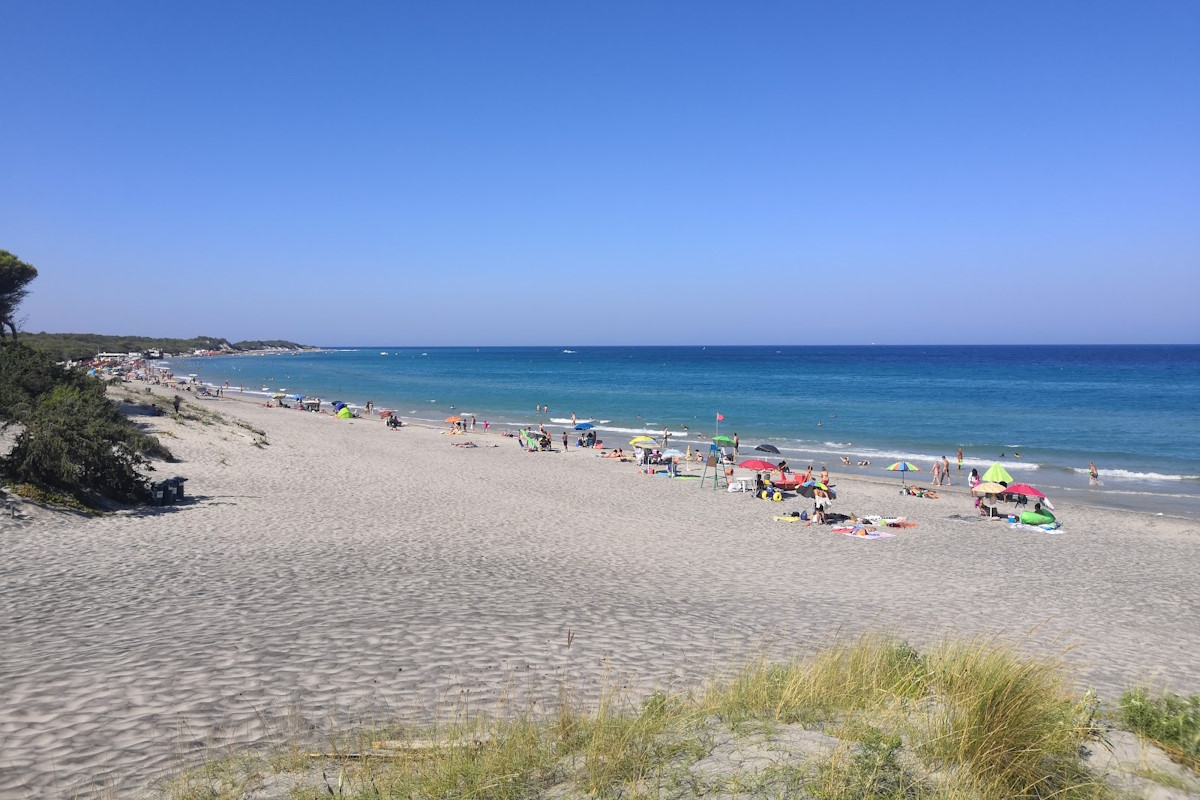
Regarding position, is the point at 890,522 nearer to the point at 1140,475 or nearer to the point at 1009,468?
the point at 1009,468

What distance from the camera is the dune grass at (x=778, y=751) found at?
3686mm

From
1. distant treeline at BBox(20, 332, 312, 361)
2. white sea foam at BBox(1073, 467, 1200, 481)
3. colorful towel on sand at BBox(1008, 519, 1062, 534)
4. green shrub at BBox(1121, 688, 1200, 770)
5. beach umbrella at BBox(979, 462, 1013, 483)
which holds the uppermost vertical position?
distant treeline at BBox(20, 332, 312, 361)

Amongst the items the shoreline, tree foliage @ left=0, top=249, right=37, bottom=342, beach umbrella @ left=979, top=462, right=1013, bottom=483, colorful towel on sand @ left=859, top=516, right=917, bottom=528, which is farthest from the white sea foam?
tree foliage @ left=0, top=249, right=37, bottom=342

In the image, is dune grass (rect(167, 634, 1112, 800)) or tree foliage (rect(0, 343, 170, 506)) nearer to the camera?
dune grass (rect(167, 634, 1112, 800))

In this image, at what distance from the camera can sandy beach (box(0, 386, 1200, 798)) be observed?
5.89m

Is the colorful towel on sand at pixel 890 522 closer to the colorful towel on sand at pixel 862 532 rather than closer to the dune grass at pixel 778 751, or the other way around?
the colorful towel on sand at pixel 862 532

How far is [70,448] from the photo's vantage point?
45.2 feet

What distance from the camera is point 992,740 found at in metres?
3.86

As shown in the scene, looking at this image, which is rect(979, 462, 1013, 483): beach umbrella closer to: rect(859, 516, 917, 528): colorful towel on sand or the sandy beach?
the sandy beach

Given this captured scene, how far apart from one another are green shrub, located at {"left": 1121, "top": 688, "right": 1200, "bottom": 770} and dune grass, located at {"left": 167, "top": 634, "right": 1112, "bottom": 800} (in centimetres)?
27

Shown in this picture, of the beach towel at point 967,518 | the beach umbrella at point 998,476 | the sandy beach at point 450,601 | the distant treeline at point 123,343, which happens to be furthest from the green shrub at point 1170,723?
the distant treeline at point 123,343

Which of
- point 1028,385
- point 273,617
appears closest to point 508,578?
point 273,617

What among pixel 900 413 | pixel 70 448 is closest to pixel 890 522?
pixel 70 448

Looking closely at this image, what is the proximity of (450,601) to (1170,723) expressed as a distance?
7.78 m
